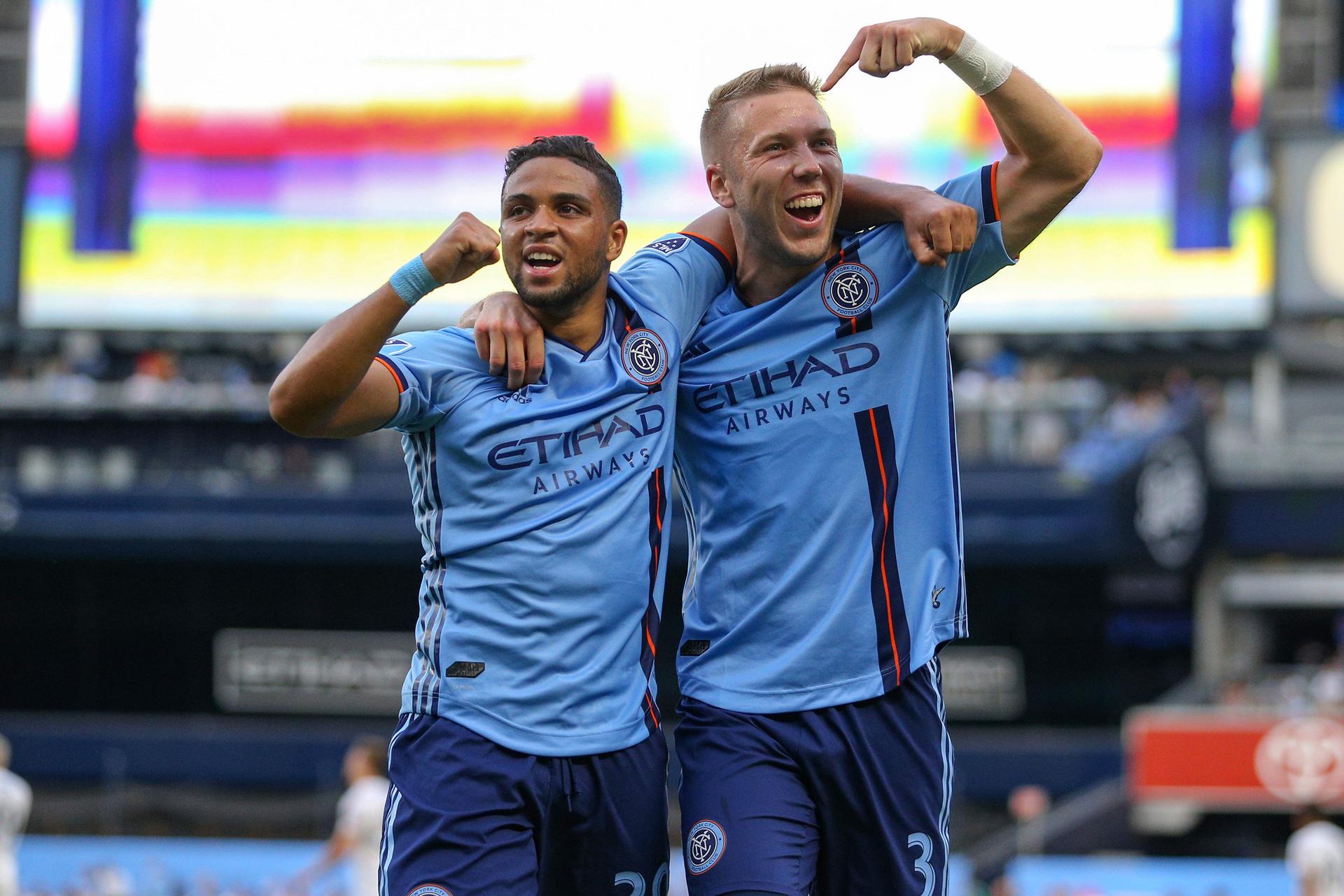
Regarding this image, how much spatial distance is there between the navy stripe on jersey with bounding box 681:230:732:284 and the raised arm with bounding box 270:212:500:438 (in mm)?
843

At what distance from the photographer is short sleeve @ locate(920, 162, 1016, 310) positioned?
14.1 ft

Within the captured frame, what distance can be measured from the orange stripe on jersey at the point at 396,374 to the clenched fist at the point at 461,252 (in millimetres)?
239

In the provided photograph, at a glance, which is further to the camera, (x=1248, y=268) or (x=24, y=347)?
(x=24, y=347)

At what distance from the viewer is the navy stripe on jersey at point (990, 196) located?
428 centimetres

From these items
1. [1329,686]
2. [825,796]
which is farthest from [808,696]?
[1329,686]

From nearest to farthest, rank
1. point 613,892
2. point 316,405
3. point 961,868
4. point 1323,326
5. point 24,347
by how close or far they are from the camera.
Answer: point 316,405 < point 613,892 < point 961,868 < point 1323,326 < point 24,347

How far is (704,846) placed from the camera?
13.5ft

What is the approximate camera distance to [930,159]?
25.8m

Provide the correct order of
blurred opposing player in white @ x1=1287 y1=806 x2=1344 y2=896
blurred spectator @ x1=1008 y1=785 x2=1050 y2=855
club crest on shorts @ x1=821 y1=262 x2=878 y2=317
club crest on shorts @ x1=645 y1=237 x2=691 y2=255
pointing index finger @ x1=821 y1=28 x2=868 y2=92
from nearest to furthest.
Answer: pointing index finger @ x1=821 y1=28 x2=868 y2=92 → club crest on shorts @ x1=821 y1=262 x2=878 y2=317 → club crest on shorts @ x1=645 y1=237 x2=691 y2=255 → blurred opposing player in white @ x1=1287 y1=806 x2=1344 y2=896 → blurred spectator @ x1=1008 y1=785 x2=1050 y2=855

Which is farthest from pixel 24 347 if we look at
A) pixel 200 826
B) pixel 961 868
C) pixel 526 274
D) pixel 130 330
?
pixel 526 274

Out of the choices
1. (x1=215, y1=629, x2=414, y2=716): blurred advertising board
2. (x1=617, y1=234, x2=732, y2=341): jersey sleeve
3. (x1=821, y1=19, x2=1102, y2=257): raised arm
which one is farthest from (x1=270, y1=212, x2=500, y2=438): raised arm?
(x1=215, y1=629, x2=414, y2=716): blurred advertising board

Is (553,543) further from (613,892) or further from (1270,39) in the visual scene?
(1270,39)

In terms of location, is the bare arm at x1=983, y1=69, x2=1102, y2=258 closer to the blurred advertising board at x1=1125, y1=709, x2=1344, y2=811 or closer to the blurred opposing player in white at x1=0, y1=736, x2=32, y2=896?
the blurred opposing player in white at x1=0, y1=736, x2=32, y2=896

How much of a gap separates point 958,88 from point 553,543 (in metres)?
23.1
